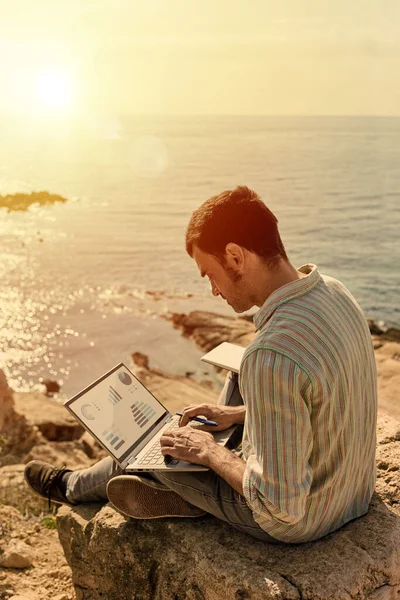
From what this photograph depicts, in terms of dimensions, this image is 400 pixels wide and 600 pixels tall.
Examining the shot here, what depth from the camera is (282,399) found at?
2.38 m

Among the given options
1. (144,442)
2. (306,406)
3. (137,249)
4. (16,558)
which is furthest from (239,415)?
(137,249)

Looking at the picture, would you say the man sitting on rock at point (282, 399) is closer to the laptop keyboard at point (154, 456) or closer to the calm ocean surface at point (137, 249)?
the laptop keyboard at point (154, 456)

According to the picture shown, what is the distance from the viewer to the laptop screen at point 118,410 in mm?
3379

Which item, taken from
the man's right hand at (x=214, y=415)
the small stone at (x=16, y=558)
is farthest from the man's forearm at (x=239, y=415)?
the small stone at (x=16, y=558)

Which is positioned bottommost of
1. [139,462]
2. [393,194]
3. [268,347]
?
[393,194]

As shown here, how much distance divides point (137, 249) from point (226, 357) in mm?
15966

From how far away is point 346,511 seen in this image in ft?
10.0

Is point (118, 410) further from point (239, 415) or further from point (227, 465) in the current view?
point (227, 465)

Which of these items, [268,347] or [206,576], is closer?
[268,347]

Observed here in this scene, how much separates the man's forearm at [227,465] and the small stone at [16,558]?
2.16 metres

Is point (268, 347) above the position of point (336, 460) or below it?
above

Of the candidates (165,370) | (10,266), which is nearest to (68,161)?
(10,266)

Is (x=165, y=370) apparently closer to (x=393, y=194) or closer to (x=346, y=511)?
(x=346, y=511)

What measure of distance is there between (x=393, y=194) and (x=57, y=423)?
87.1ft
